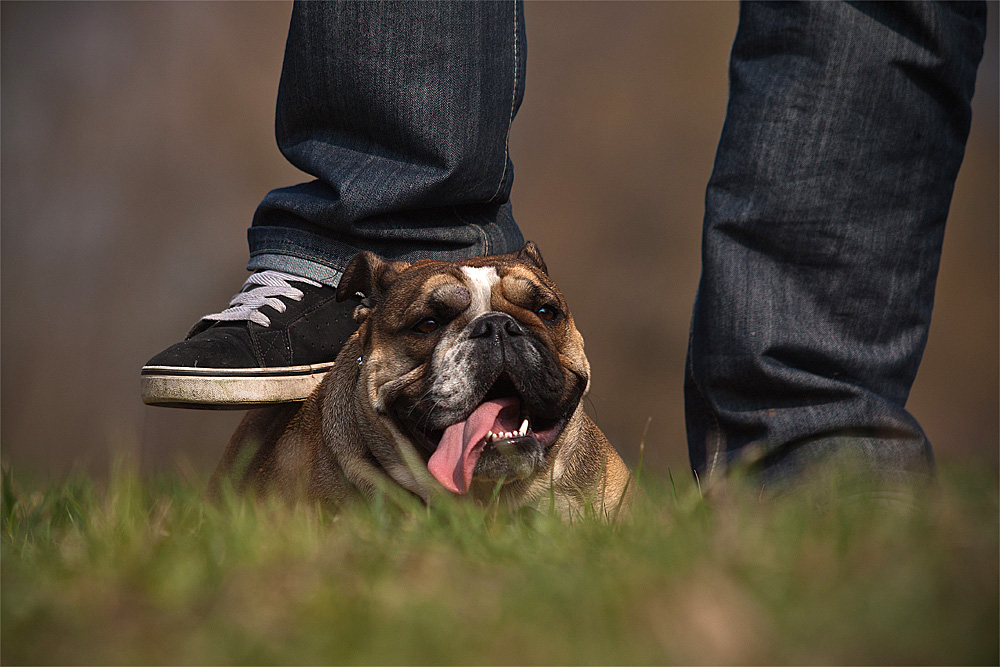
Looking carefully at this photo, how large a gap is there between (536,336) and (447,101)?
0.75 meters

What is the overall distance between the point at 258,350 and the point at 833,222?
1577 millimetres

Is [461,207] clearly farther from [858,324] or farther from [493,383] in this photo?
[858,324]

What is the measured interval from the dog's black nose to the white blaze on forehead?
0.40 ft

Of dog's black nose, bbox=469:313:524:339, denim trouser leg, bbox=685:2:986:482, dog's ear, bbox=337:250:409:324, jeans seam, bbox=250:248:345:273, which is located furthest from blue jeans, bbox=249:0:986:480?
jeans seam, bbox=250:248:345:273

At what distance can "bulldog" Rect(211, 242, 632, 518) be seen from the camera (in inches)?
78.6

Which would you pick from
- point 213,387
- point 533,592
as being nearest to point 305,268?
point 213,387

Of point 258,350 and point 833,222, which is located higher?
point 833,222

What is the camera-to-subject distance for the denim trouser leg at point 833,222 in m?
1.81

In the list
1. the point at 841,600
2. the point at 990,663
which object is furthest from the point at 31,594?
the point at 990,663

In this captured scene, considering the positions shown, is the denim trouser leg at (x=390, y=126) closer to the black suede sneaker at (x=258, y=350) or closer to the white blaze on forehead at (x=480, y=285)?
A: the black suede sneaker at (x=258, y=350)

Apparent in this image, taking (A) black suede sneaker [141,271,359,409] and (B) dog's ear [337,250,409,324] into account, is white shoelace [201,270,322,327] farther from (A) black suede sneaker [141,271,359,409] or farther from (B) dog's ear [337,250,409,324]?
(B) dog's ear [337,250,409,324]

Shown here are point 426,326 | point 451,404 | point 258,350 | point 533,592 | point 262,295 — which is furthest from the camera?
point 262,295

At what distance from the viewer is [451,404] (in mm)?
1992

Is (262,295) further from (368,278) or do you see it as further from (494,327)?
(494,327)
